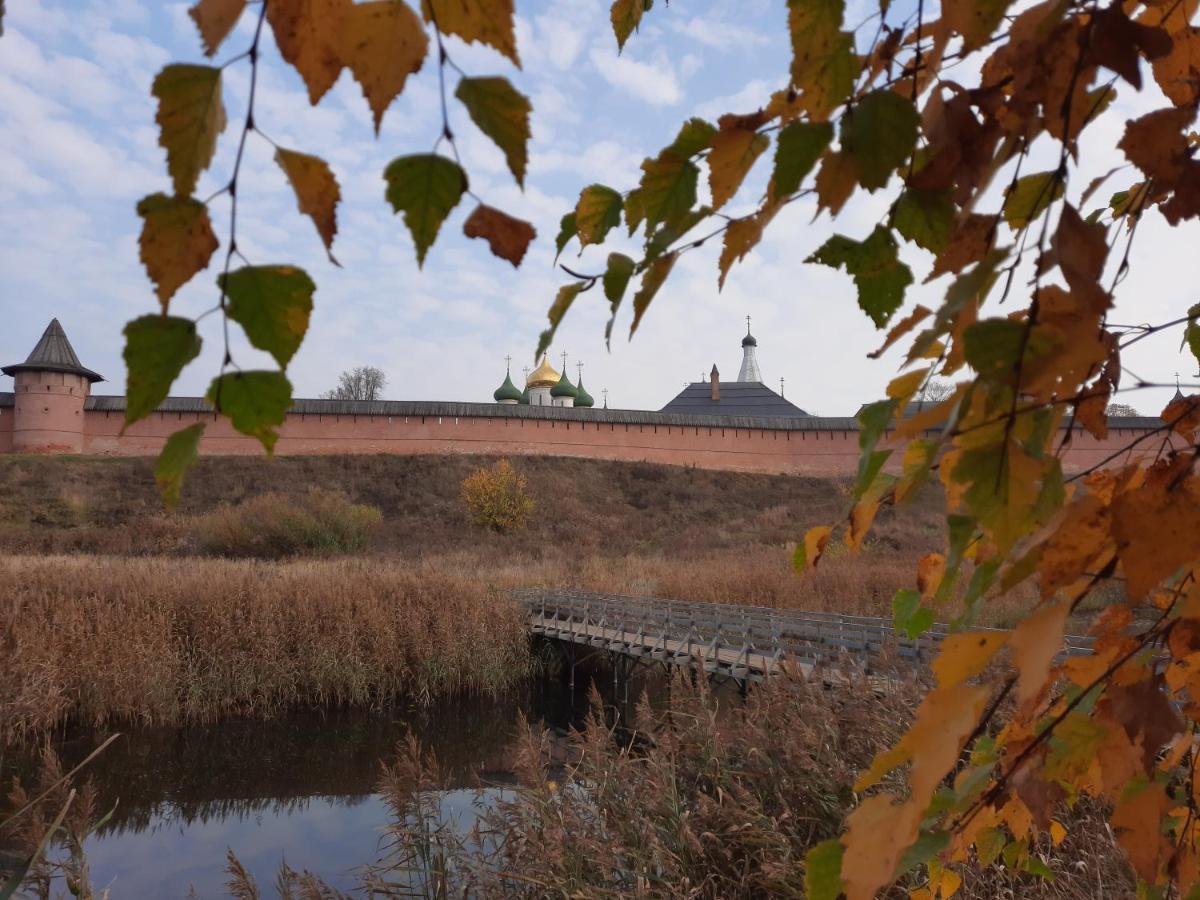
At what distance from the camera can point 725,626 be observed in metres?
8.49

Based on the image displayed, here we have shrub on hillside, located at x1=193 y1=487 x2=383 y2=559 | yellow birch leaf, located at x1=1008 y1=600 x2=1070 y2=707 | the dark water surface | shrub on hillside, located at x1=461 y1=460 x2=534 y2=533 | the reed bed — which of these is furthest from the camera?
shrub on hillside, located at x1=461 y1=460 x2=534 y2=533

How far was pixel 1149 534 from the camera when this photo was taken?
0.48 meters

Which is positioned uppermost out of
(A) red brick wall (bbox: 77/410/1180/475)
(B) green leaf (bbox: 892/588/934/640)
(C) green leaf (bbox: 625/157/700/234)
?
(A) red brick wall (bbox: 77/410/1180/475)

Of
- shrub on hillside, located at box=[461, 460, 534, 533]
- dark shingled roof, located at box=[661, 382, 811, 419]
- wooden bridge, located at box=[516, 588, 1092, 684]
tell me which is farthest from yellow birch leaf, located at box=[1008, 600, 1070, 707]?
dark shingled roof, located at box=[661, 382, 811, 419]

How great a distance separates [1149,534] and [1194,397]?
435 millimetres

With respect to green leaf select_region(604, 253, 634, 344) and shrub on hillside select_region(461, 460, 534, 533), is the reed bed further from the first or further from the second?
shrub on hillside select_region(461, 460, 534, 533)

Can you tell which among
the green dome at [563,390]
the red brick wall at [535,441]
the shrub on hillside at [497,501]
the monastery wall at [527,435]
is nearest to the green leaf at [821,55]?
the shrub on hillside at [497,501]

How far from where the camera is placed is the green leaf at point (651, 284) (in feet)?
1.96

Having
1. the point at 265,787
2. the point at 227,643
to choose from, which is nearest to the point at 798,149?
the point at 265,787

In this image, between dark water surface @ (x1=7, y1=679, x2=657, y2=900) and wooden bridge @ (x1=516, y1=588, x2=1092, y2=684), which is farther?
wooden bridge @ (x1=516, y1=588, x2=1092, y2=684)

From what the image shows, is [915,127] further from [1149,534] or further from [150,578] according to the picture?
[150,578]

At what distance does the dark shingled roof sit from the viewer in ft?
121

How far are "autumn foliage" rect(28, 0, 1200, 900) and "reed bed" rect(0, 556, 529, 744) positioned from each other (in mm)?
8509

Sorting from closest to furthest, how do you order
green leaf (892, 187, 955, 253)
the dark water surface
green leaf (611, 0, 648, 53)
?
green leaf (892, 187, 955, 253), green leaf (611, 0, 648, 53), the dark water surface
